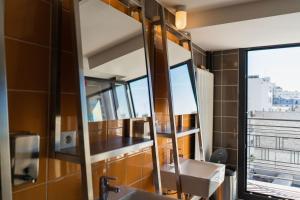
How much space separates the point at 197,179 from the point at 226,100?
68.9 inches

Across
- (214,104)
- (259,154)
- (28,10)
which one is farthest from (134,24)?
(259,154)

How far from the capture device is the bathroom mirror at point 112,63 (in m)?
1.22

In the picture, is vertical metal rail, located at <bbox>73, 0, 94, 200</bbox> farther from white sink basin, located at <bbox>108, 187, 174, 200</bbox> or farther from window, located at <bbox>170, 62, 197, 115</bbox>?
window, located at <bbox>170, 62, 197, 115</bbox>

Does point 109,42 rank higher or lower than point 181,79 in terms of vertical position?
higher

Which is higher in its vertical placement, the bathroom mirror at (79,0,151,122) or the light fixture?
the light fixture

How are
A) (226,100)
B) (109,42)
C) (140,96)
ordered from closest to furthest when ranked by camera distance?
(109,42) < (140,96) < (226,100)

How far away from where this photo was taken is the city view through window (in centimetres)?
297

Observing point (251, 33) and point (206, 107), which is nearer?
point (251, 33)

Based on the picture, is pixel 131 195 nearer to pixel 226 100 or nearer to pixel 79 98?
pixel 79 98

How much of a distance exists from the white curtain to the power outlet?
1.74m

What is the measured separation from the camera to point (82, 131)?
1003mm

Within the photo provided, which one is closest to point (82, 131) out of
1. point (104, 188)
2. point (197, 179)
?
point (104, 188)

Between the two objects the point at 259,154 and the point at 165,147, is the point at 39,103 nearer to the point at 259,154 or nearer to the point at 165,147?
the point at 165,147

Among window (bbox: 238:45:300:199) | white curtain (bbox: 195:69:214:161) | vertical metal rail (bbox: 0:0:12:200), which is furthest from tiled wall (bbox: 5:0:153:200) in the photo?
window (bbox: 238:45:300:199)
